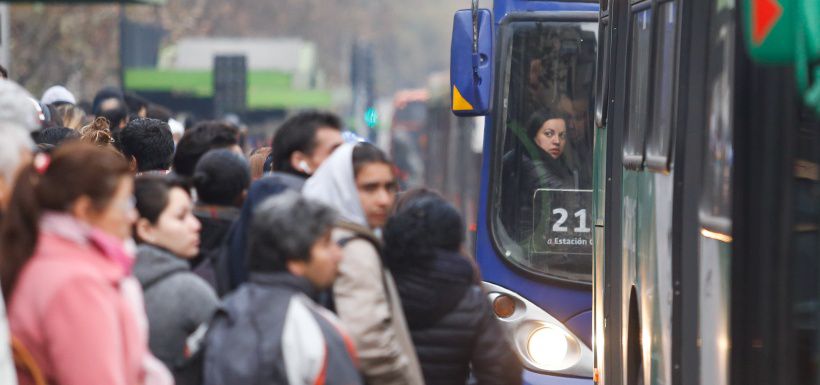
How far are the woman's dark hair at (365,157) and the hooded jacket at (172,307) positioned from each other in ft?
1.99

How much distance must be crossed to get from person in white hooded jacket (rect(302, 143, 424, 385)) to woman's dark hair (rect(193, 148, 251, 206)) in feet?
3.21

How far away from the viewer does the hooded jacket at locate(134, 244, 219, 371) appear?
5770 millimetres

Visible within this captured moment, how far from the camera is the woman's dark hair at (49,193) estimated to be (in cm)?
466

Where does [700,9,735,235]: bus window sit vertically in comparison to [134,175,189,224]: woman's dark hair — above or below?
above

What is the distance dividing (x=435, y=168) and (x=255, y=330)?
2410 cm

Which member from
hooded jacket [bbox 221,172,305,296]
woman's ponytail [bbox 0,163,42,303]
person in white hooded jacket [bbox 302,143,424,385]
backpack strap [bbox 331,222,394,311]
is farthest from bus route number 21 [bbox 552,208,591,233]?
woman's ponytail [bbox 0,163,42,303]

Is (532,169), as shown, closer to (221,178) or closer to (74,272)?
(221,178)

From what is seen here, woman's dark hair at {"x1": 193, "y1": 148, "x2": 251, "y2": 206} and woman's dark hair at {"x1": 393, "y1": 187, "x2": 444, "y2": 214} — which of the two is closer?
woman's dark hair at {"x1": 393, "y1": 187, "x2": 444, "y2": 214}

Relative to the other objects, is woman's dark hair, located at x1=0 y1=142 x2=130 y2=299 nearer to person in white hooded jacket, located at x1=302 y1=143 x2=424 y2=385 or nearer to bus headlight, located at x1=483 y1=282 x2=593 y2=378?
person in white hooded jacket, located at x1=302 y1=143 x2=424 y2=385

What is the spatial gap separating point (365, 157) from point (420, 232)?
1.25ft

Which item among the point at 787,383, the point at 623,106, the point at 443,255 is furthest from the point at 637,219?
the point at 787,383

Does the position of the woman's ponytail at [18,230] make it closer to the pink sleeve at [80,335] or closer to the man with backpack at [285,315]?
the pink sleeve at [80,335]

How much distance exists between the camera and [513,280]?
11.2 m

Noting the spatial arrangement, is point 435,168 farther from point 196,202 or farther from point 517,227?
point 196,202
